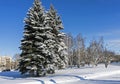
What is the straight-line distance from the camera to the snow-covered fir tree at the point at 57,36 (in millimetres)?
37188

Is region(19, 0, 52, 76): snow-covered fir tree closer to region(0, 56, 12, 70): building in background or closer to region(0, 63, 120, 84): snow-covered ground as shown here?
region(0, 63, 120, 84): snow-covered ground

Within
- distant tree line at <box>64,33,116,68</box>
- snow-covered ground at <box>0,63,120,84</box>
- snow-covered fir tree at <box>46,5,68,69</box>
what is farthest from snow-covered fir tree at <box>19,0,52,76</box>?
distant tree line at <box>64,33,116,68</box>

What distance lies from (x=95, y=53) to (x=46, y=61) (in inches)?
1916

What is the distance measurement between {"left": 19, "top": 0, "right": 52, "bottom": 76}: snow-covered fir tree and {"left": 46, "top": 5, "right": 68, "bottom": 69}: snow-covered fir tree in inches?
191

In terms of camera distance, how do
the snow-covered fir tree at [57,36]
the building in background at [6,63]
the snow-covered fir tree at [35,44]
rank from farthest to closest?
the building in background at [6,63] < the snow-covered fir tree at [57,36] < the snow-covered fir tree at [35,44]

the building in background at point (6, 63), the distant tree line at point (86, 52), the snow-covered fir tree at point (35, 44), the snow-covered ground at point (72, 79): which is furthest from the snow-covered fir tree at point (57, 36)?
the building in background at point (6, 63)

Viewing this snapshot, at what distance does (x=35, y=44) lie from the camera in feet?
102

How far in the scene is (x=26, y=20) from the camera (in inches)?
1273

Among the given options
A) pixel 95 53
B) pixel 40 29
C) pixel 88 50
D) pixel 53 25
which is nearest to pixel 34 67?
pixel 40 29

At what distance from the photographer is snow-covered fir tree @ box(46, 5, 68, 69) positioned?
37188 mm

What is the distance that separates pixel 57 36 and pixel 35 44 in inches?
343

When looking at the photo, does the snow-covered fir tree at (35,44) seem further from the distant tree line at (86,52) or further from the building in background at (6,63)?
the building in background at (6,63)

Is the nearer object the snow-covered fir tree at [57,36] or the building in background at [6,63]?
the snow-covered fir tree at [57,36]

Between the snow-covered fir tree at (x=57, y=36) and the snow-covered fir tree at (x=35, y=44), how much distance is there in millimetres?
4861
